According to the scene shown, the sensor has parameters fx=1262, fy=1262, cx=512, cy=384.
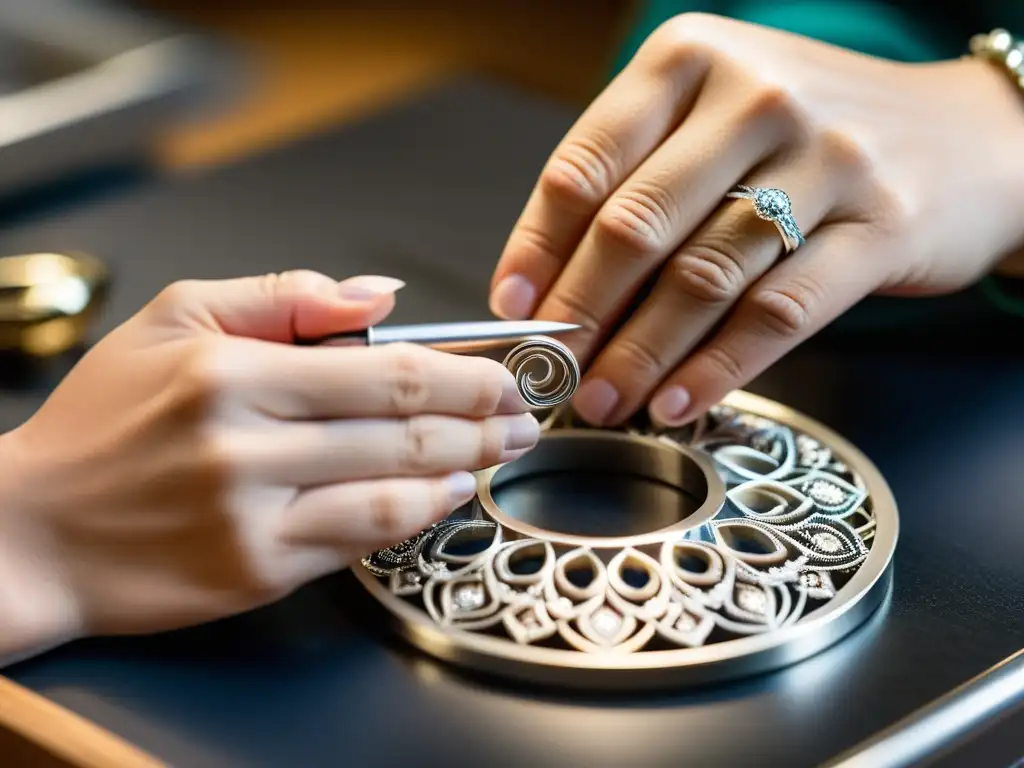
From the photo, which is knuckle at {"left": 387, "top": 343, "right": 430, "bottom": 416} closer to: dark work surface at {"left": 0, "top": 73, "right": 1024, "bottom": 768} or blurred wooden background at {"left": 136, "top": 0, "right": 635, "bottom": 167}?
dark work surface at {"left": 0, "top": 73, "right": 1024, "bottom": 768}

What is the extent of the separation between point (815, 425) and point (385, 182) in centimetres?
51

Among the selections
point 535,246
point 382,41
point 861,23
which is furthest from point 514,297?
point 382,41

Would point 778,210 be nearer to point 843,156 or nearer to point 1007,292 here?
point 843,156

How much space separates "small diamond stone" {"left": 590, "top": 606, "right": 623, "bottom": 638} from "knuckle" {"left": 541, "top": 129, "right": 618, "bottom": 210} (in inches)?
9.4

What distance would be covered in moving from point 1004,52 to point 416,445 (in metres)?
0.52

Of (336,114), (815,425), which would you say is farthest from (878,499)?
(336,114)

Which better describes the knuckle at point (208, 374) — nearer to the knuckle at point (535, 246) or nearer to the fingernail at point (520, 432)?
the fingernail at point (520, 432)

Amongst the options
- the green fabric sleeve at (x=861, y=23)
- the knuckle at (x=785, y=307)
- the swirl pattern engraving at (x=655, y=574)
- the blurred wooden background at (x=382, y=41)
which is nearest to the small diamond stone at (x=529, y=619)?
the swirl pattern engraving at (x=655, y=574)

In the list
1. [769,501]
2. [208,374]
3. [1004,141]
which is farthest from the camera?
[1004,141]

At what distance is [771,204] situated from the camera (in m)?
0.64

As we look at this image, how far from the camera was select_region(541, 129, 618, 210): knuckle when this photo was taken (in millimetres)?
662

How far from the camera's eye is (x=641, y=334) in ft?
2.15

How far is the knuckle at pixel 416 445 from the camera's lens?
0.51 meters

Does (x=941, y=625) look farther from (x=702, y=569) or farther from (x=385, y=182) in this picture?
(x=385, y=182)
